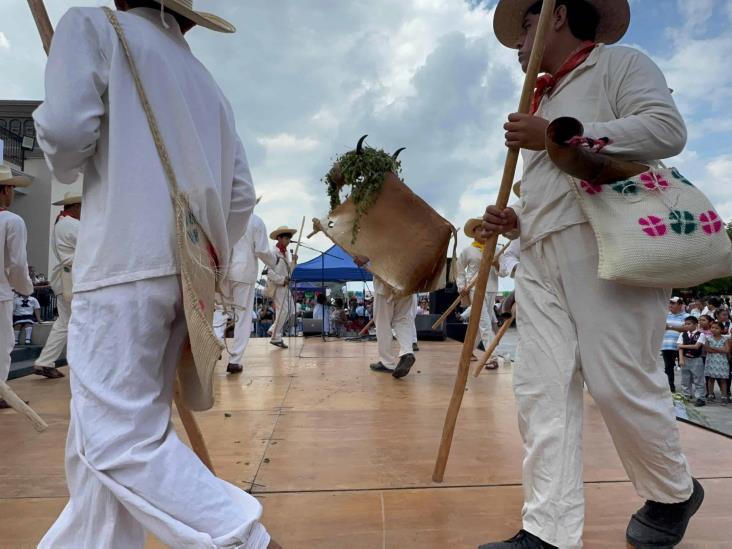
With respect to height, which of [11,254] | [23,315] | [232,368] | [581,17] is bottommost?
[23,315]

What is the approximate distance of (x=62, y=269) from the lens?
594 cm

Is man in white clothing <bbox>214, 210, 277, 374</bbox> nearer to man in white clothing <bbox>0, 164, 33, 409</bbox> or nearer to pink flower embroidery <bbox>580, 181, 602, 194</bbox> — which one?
man in white clothing <bbox>0, 164, 33, 409</bbox>

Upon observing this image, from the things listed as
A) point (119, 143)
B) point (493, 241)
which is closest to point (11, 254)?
point (119, 143)

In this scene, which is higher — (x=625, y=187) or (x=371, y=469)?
(x=625, y=187)

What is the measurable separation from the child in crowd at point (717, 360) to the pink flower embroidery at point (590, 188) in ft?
30.3

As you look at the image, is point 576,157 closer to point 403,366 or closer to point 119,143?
point 119,143

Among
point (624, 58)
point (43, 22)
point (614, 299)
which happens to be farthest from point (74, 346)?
point (624, 58)

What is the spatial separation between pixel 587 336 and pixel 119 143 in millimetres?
1596

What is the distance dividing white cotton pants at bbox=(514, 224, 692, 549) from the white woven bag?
139 mm

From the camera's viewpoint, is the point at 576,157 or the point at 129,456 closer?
the point at 129,456

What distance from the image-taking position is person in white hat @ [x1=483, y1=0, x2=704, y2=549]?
5.87 ft

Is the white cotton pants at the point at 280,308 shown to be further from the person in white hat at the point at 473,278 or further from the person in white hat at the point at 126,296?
the person in white hat at the point at 126,296

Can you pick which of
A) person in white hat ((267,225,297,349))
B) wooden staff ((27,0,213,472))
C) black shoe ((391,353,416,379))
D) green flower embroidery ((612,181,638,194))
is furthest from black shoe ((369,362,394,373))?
green flower embroidery ((612,181,638,194))

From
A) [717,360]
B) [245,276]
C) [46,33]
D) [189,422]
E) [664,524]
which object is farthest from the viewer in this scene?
[717,360]
